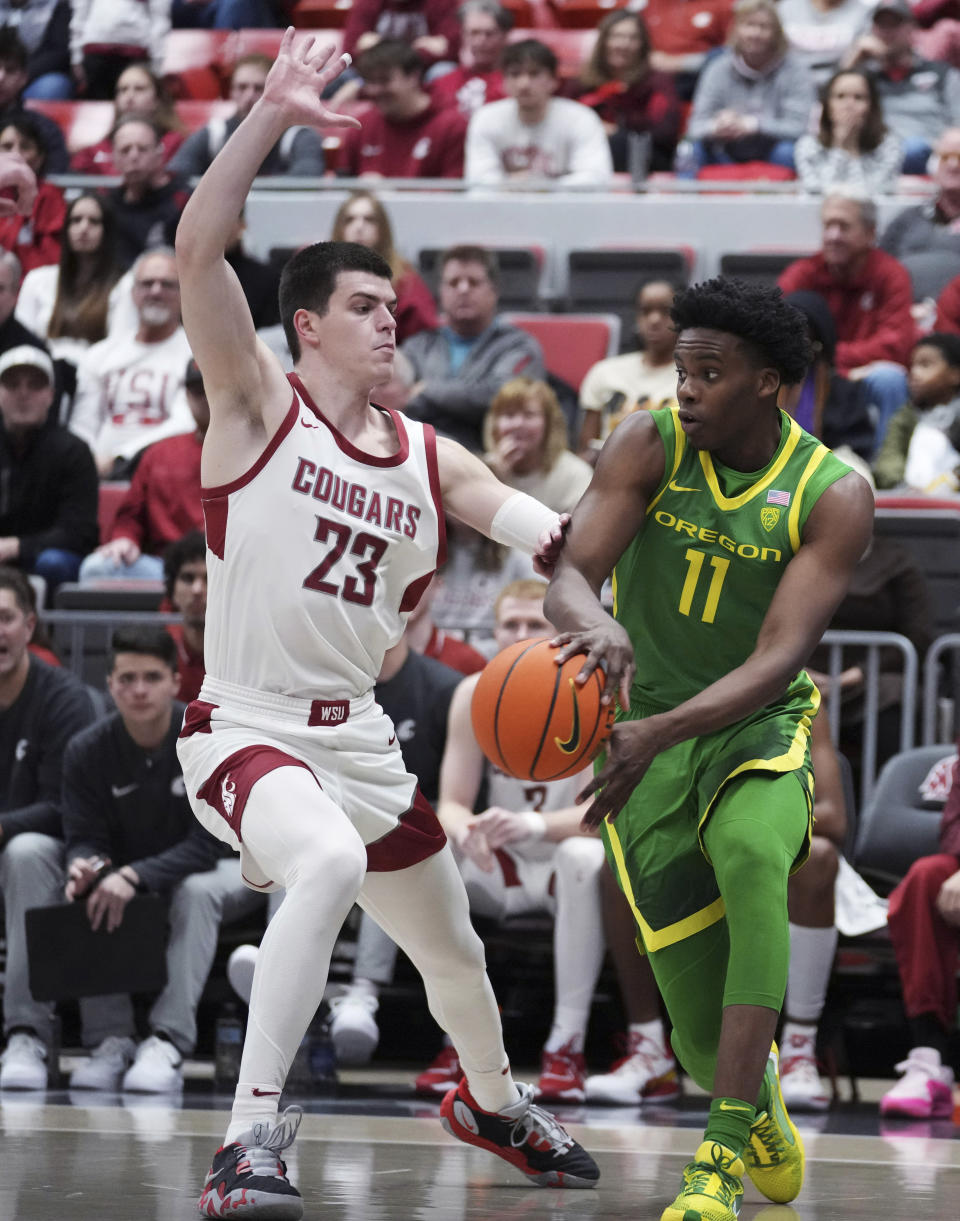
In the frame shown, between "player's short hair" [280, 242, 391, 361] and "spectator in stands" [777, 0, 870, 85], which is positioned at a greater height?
"spectator in stands" [777, 0, 870, 85]

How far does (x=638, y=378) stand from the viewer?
9.30 m

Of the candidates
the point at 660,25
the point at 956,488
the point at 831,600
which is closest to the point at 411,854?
the point at 831,600

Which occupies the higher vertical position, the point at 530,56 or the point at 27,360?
the point at 530,56

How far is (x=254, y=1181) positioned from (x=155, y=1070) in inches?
106

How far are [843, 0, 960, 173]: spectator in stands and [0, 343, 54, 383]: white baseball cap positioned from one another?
18.2ft

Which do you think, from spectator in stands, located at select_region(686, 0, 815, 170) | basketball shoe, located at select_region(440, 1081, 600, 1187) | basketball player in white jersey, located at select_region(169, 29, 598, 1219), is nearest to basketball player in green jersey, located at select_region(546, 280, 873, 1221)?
basketball player in white jersey, located at select_region(169, 29, 598, 1219)

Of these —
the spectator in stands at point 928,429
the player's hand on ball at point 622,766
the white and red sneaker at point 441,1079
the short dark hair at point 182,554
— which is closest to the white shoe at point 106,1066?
the white and red sneaker at point 441,1079

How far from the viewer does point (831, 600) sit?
4.09m

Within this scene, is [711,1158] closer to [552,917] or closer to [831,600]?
[831,600]

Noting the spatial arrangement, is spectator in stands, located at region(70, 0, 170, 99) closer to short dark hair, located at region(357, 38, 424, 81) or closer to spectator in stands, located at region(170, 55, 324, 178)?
spectator in stands, located at region(170, 55, 324, 178)

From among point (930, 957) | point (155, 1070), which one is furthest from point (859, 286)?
point (155, 1070)

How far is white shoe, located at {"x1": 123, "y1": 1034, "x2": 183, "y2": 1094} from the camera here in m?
6.31

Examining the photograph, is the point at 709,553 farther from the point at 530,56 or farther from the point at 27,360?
the point at 530,56

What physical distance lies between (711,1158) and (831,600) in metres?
1.22
